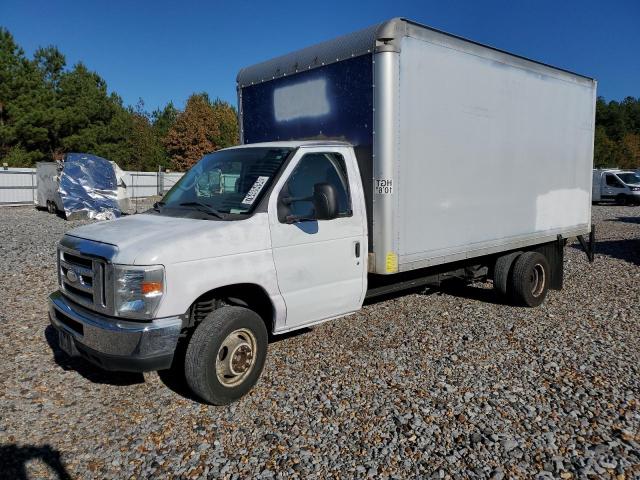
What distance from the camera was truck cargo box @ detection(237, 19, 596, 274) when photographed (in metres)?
4.94

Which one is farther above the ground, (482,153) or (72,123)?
(72,123)

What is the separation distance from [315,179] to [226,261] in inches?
48.4

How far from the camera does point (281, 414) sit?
4117 mm

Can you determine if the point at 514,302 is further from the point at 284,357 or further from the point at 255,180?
the point at 255,180

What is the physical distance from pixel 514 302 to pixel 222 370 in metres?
4.58

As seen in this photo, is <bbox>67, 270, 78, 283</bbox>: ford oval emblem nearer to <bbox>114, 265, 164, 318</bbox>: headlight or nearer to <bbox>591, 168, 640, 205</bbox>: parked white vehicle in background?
<bbox>114, 265, 164, 318</bbox>: headlight

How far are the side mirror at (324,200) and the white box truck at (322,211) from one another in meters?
0.02

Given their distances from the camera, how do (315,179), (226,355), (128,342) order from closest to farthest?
(128,342), (226,355), (315,179)

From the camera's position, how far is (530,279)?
279 inches

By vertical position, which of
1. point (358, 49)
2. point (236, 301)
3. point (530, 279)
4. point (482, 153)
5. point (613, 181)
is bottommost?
point (530, 279)

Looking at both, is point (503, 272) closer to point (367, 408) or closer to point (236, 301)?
point (367, 408)

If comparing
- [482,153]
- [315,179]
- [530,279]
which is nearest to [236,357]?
[315,179]

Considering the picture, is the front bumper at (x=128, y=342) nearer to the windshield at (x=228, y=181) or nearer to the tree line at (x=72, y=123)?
the windshield at (x=228, y=181)

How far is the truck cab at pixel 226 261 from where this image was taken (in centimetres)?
376
